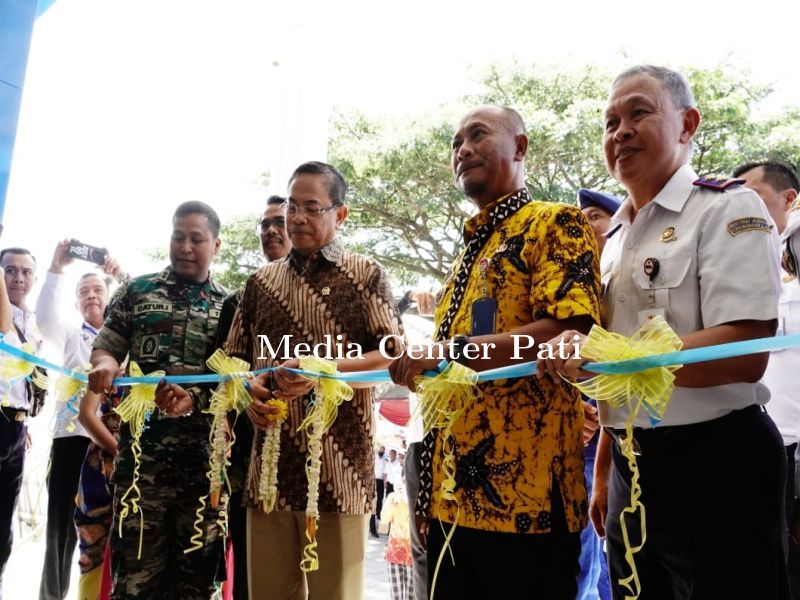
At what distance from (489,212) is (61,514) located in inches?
134

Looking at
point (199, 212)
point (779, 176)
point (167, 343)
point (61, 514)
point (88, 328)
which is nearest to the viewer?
point (779, 176)

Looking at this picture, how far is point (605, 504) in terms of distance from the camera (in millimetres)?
2150

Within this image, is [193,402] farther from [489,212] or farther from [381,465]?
[381,465]

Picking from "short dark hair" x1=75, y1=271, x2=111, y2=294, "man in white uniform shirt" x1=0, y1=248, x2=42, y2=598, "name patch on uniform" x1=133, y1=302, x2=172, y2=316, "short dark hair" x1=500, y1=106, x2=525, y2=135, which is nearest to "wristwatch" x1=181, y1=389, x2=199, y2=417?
"name patch on uniform" x1=133, y1=302, x2=172, y2=316

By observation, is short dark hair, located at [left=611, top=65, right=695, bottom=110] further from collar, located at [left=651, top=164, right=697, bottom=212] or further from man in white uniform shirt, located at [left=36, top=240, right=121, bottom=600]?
man in white uniform shirt, located at [left=36, top=240, right=121, bottom=600]

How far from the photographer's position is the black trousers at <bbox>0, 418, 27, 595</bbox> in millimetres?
3842

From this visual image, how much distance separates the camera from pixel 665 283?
1745 millimetres

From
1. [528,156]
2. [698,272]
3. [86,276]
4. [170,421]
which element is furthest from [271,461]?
[528,156]

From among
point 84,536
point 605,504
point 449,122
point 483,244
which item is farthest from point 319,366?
point 449,122

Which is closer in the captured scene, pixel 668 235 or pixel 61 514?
pixel 668 235

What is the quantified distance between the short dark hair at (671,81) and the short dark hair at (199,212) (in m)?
2.08

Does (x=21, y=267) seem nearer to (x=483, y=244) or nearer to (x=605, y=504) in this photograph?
(x=483, y=244)

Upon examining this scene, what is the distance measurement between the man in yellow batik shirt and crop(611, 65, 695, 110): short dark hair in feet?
1.30

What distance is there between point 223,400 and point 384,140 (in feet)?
24.1
